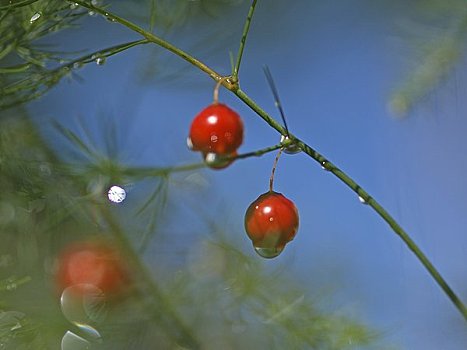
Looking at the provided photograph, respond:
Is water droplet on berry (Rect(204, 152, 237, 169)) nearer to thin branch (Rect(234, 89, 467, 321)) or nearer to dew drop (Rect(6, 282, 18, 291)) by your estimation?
thin branch (Rect(234, 89, 467, 321))

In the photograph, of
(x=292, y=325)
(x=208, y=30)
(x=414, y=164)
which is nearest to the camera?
(x=292, y=325)

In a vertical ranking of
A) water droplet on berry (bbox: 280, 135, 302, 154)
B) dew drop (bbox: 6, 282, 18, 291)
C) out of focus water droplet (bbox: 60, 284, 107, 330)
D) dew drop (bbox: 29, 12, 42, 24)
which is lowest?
dew drop (bbox: 6, 282, 18, 291)

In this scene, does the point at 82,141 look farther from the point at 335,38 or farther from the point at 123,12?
the point at 335,38

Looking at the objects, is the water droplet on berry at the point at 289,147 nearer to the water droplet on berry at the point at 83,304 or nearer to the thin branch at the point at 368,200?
the thin branch at the point at 368,200

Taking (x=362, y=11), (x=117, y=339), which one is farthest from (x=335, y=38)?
(x=117, y=339)

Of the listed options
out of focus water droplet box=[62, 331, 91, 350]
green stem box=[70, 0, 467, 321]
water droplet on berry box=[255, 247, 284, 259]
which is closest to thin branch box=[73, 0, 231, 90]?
green stem box=[70, 0, 467, 321]

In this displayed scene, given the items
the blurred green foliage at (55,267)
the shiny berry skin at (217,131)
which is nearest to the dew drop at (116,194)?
the blurred green foliage at (55,267)
